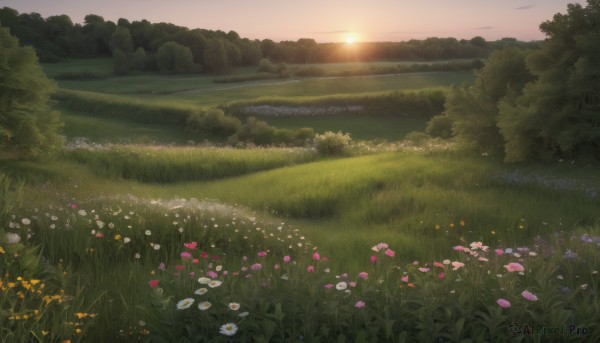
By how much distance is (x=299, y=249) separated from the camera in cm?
771

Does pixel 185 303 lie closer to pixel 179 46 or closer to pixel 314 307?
pixel 314 307

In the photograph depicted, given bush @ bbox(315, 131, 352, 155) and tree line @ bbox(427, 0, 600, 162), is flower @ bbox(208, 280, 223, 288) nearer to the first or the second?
tree line @ bbox(427, 0, 600, 162)

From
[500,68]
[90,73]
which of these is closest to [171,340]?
[500,68]

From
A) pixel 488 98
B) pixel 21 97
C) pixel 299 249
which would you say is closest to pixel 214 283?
pixel 299 249

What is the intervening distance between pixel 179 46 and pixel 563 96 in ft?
265

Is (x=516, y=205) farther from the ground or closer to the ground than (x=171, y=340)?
closer to the ground

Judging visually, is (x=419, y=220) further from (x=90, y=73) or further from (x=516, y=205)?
(x=90, y=73)

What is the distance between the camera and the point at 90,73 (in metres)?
79.8

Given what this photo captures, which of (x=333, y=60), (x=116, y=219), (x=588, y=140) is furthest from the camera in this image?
(x=333, y=60)

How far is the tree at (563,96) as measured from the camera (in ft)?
42.7

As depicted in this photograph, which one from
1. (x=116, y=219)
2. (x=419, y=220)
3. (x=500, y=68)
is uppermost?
(x=500, y=68)

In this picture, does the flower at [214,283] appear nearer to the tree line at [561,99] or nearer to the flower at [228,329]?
the flower at [228,329]

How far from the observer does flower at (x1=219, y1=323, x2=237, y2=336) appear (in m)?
3.50

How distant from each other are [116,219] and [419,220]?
224 inches
